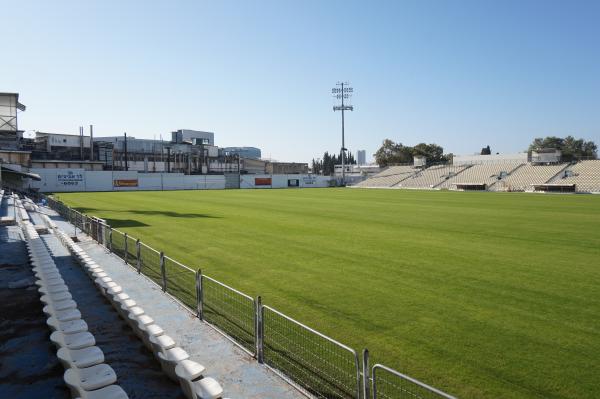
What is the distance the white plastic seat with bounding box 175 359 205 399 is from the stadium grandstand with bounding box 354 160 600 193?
59.1 metres

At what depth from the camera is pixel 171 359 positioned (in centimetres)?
486

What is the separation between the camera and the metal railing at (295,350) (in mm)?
5094

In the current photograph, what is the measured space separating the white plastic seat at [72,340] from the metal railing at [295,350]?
2.13 m

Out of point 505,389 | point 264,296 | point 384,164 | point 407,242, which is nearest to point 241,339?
point 264,296

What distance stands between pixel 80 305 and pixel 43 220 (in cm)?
1399

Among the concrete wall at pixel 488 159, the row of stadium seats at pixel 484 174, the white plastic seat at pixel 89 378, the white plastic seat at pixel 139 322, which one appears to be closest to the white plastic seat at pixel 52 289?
the white plastic seat at pixel 139 322

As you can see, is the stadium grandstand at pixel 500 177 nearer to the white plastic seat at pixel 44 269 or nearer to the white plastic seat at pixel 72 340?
the white plastic seat at pixel 44 269

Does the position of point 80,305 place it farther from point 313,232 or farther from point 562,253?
point 562,253

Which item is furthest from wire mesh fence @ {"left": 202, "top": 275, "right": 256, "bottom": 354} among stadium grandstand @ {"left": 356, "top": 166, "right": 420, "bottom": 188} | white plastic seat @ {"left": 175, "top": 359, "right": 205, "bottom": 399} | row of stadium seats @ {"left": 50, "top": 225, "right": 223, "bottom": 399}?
stadium grandstand @ {"left": 356, "top": 166, "right": 420, "bottom": 188}

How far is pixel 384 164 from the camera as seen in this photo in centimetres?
10844

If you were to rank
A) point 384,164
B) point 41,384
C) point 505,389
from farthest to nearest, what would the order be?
point 384,164
point 505,389
point 41,384

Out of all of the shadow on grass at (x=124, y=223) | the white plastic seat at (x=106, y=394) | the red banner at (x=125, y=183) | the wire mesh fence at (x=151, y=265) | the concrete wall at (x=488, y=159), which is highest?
the concrete wall at (x=488, y=159)

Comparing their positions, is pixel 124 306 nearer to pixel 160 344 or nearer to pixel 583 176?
pixel 160 344

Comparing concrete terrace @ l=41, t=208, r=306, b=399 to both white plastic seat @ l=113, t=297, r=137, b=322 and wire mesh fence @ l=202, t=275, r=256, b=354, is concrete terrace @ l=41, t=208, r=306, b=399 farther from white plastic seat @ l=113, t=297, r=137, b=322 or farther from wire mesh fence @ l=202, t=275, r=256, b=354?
white plastic seat @ l=113, t=297, r=137, b=322
